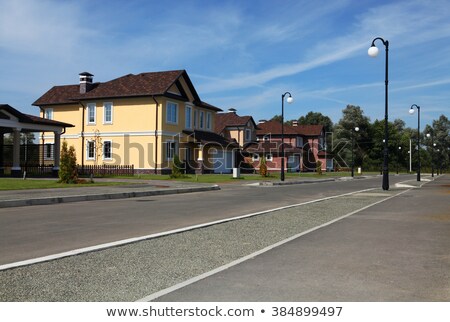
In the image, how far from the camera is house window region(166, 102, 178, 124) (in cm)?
4240

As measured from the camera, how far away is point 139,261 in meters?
6.96

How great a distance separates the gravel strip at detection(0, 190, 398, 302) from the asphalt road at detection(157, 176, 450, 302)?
1.56 feet

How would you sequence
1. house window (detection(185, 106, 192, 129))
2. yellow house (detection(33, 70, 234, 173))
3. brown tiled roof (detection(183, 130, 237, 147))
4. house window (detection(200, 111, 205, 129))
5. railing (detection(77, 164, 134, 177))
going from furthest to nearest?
house window (detection(200, 111, 205, 129)), house window (detection(185, 106, 192, 129)), brown tiled roof (detection(183, 130, 237, 147)), yellow house (detection(33, 70, 234, 173)), railing (detection(77, 164, 134, 177))

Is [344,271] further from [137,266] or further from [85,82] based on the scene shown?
[85,82]

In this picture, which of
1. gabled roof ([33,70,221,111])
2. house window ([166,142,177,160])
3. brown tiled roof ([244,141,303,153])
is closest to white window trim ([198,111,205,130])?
gabled roof ([33,70,221,111])

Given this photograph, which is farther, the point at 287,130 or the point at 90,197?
the point at 287,130

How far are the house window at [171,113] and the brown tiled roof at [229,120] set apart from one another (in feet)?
70.6

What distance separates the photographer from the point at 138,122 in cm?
4222

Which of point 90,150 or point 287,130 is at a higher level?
point 287,130

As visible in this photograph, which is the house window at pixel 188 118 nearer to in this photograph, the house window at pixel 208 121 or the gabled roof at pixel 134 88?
the gabled roof at pixel 134 88

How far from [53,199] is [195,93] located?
31.5 metres

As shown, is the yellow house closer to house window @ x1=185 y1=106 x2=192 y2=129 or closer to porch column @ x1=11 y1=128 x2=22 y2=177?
house window @ x1=185 y1=106 x2=192 y2=129

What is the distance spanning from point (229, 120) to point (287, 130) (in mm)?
19585

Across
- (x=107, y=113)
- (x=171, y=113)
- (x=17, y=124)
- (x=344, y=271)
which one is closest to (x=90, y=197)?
(x=344, y=271)
